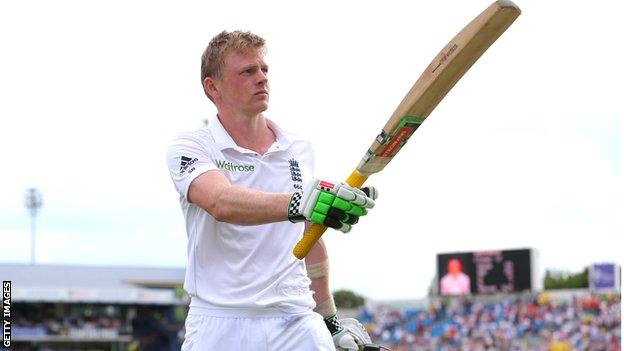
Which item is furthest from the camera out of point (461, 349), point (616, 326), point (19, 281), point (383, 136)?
point (19, 281)

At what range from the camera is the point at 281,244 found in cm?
431

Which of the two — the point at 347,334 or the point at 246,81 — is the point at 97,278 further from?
Answer: the point at 246,81

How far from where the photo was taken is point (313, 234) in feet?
12.8

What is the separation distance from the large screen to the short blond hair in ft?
119

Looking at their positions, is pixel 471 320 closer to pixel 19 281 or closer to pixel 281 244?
pixel 19 281

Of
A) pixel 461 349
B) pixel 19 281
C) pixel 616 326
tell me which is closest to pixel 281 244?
pixel 616 326

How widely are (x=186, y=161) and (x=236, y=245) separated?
434 mm

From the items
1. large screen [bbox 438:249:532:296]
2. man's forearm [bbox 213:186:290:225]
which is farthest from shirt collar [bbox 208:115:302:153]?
large screen [bbox 438:249:532:296]

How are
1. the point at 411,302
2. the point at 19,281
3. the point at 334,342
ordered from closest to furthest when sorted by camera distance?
the point at 334,342 < the point at 411,302 < the point at 19,281

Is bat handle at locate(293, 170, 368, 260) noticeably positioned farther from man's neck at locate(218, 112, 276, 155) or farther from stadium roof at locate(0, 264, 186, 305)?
stadium roof at locate(0, 264, 186, 305)

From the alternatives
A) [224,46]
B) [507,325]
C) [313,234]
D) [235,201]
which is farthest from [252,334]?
[507,325]

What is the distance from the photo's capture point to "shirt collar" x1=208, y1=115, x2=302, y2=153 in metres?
4.33

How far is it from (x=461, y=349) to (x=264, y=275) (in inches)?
1335

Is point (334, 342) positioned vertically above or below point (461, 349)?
above
